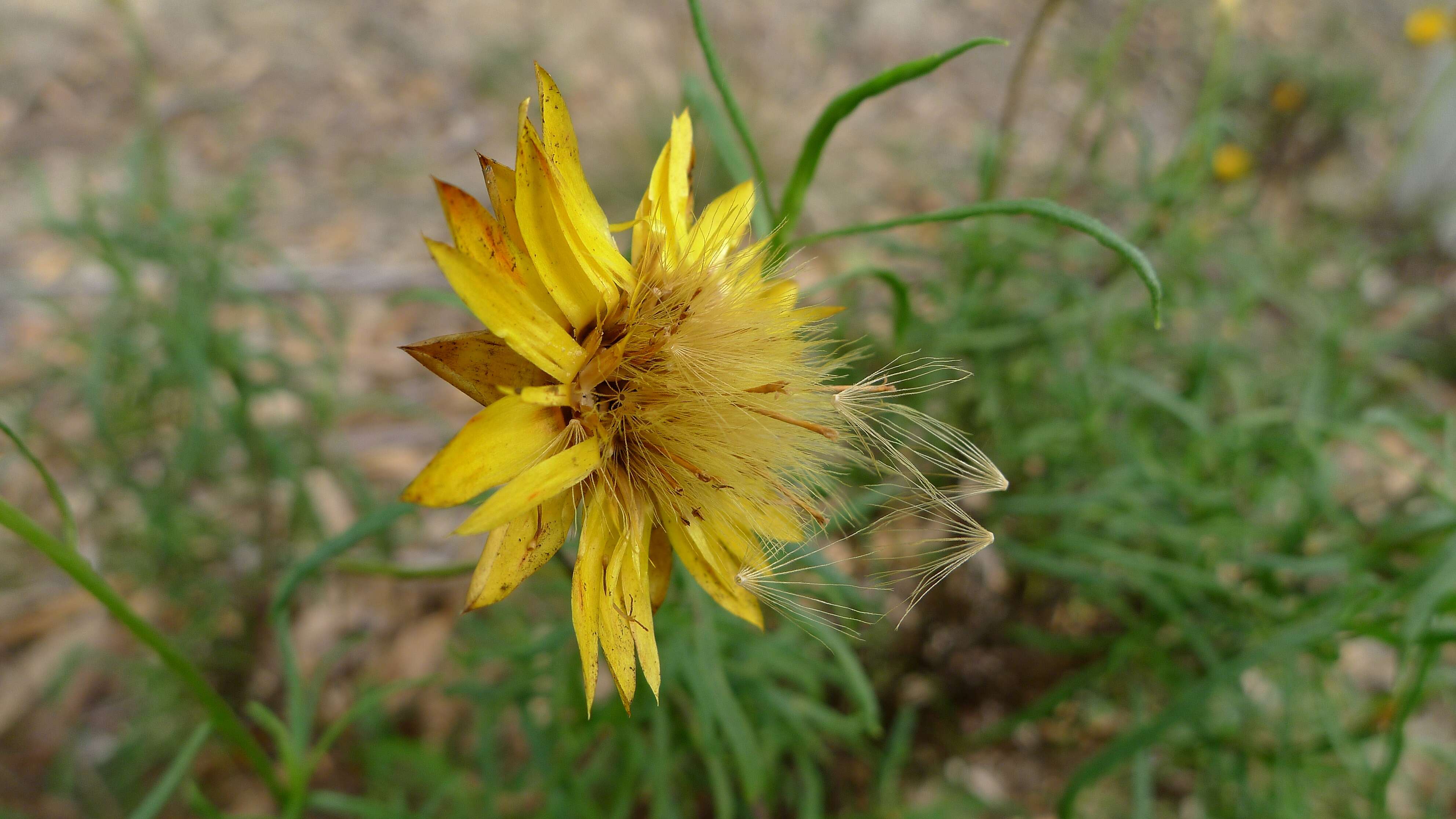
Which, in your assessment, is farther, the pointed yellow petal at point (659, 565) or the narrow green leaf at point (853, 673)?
the narrow green leaf at point (853, 673)

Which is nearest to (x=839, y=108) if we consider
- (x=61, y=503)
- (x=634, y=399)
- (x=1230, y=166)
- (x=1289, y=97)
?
(x=634, y=399)

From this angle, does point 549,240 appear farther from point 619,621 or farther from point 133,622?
point 133,622

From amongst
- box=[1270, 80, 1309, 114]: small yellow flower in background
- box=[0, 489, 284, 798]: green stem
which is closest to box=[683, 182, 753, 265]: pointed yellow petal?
box=[0, 489, 284, 798]: green stem

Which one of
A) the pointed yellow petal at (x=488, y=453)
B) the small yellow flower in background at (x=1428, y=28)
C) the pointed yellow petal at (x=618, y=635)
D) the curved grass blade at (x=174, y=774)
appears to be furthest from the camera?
the small yellow flower in background at (x=1428, y=28)

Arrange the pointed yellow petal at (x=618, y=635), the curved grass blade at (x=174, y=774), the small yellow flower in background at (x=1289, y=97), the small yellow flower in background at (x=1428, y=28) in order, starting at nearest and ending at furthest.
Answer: the pointed yellow petal at (x=618, y=635) → the curved grass blade at (x=174, y=774) → the small yellow flower in background at (x=1428, y=28) → the small yellow flower in background at (x=1289, y=97)

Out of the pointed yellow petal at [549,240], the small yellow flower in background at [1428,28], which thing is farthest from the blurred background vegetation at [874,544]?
the small yellow flower in background at [1428,28]

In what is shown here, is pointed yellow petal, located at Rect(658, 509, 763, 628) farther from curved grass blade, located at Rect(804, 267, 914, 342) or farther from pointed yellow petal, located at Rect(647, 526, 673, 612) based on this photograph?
curved grass blade, located at Rect(804, 267, 914, 342)

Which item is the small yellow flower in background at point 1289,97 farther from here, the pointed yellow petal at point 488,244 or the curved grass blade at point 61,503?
the curved grass blade at point 61,503
